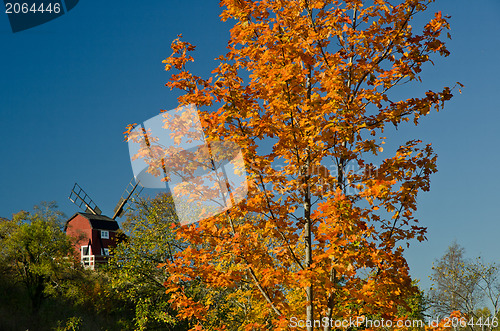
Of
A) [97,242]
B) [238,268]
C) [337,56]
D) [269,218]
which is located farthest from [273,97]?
[97,242]

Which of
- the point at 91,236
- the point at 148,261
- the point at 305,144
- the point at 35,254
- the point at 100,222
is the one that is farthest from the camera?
the point at 100,222

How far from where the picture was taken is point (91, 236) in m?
44.8

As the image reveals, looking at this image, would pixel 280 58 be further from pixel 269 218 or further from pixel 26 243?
pixel 26 243

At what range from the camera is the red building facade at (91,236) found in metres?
44.1

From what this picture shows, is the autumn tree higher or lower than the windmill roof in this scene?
lower

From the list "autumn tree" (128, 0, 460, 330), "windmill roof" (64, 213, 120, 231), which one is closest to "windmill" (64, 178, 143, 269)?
"windmill roof" (64, 213, 120, 231)

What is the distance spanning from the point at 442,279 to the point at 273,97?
29902mm

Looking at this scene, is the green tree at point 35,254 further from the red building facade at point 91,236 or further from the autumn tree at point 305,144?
the autumn tree at point 305,144

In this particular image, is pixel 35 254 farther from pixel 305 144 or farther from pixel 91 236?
pixel 305 144

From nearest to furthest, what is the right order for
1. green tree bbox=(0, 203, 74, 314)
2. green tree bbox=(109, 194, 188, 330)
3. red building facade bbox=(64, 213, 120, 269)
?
green tree bbox=(109, 194, 188, 330) → green tree bbox=(0, 203, 74, 314) → red building facade bbox=(64, 213, 120, 269)

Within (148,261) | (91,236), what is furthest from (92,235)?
(148,261)

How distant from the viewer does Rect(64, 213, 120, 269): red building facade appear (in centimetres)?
4406

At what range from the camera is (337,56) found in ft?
26.0

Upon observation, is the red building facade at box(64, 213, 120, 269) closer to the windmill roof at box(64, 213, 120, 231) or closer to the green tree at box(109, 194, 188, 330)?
the windmill roof at box(64, 213, 120, 231)
